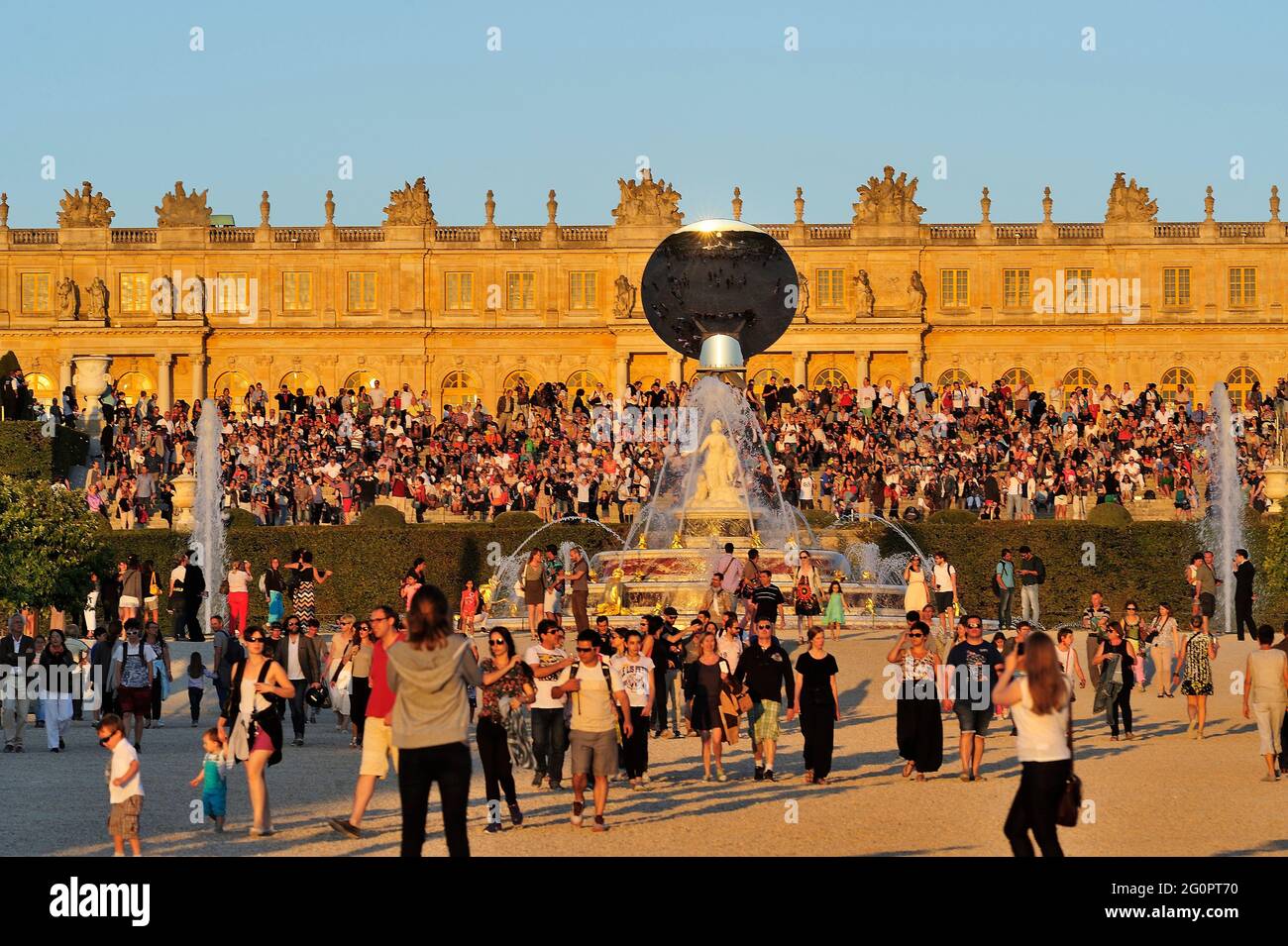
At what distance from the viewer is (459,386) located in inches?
2625

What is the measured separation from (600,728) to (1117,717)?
294 inches

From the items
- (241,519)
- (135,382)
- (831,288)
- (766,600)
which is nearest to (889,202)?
(831,288)

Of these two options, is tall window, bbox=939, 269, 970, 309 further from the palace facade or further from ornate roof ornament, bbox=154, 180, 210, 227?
ornate roof ornament, bbox=154, 180, 210, 227

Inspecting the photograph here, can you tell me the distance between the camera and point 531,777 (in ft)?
55.8

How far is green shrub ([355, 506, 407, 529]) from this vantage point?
36969 millimetres

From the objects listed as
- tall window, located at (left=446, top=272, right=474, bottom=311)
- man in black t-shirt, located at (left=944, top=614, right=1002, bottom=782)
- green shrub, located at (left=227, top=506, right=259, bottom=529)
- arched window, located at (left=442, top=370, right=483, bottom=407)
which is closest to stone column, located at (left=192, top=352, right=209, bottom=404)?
arched window, located at (left=442, top=370, right=483, bottom=407)

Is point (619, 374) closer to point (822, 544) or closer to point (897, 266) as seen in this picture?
point (897, 266)

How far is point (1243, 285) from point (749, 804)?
54.5 meters

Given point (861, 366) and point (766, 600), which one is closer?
point (766, 600)

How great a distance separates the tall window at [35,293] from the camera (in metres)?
67.1

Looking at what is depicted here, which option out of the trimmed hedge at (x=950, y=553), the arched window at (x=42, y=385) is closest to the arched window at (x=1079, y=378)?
the arched window at (x=42, y=385)

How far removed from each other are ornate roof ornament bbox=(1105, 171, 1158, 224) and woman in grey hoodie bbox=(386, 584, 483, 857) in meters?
57.8

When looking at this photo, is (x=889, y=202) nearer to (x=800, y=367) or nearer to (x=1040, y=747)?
(x=800, y=367)

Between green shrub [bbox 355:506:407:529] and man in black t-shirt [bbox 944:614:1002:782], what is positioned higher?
green shrub [bbox 355:506:407:529]
